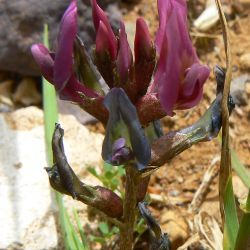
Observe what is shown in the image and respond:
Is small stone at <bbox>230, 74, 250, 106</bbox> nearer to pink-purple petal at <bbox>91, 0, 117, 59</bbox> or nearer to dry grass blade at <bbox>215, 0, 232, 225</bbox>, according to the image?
dry grass blade at <bbox>215, 0, 232, 225</bbox>

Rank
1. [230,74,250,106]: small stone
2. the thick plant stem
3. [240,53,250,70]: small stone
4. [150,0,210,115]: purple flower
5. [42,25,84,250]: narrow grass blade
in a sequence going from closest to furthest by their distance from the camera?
1. [150,0,210,115]: purple flower
2. the thick plant stem
3. [42,25,84,250]: narrow grass blade
4. [230,74,250,106]: small stone
5. [240,53,250,70]: small stone

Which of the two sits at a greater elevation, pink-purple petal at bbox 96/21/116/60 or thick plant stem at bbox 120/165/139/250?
pink-purple petal at bbox 96/21/116/60

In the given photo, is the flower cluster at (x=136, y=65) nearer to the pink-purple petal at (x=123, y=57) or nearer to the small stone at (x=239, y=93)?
the pink-purple petal at (x=123, y=57)

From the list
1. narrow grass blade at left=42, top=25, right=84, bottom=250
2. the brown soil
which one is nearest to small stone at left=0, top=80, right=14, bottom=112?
the brown soil

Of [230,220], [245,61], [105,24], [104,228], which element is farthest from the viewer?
[245,61]

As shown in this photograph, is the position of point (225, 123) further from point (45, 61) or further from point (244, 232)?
point (45, 61)

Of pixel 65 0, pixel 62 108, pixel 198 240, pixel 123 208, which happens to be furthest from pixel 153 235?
pixel 65 0

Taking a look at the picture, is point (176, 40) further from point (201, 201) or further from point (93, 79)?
point (201, 201)

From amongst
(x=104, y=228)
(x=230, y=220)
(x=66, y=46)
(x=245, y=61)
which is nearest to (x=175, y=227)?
(x=104, y=228)
